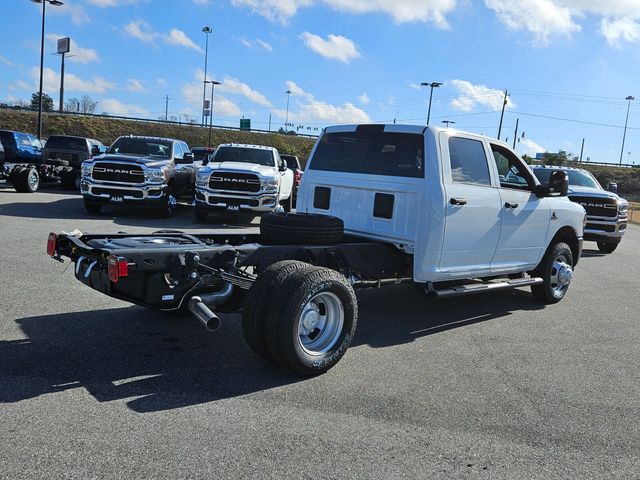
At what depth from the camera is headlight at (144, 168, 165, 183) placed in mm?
13898

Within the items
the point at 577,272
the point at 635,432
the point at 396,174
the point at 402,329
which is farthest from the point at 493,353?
the point at 577,272

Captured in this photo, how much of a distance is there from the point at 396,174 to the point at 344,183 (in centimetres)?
66

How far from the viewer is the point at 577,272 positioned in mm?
10547

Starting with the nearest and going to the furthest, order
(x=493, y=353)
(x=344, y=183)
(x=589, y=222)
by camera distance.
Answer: (x=493, y=353), (x=344, y=183), (x=589, y=222)

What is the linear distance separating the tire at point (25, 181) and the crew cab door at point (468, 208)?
629 inches

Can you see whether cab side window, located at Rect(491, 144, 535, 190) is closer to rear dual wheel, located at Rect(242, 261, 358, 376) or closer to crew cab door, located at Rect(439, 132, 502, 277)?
crew cab door, located at Rect(439, 132, 502, 277)

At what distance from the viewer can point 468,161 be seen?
6102 millimetres

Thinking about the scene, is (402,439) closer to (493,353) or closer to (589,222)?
(493,353)

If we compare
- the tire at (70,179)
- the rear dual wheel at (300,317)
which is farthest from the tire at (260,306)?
the tire at (70,179)

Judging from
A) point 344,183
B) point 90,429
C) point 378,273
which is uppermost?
point 344,183

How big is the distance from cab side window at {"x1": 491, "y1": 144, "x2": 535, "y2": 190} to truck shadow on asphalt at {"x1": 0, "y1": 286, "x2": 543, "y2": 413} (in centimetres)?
166

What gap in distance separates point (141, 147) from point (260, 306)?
12.3 metres

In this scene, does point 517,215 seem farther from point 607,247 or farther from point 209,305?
point 607,247

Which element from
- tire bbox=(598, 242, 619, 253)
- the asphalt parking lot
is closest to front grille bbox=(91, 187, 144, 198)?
the asphalt parking lot
